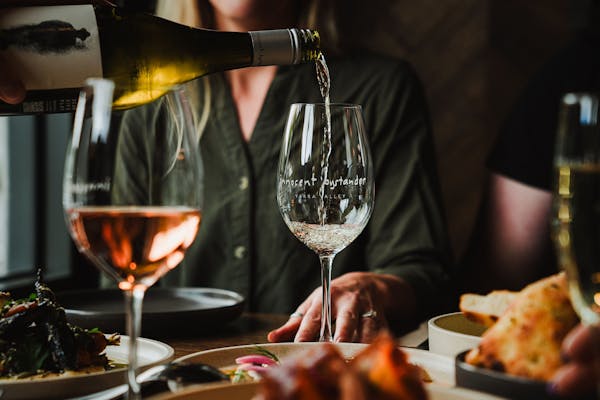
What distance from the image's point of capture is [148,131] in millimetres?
580

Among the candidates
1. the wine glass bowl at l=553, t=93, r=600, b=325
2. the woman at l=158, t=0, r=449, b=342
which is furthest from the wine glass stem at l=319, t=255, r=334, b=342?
the woman at l=158, t=0, r=449, b=342

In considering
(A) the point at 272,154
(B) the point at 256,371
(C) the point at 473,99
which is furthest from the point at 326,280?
(C) the point at 473,99

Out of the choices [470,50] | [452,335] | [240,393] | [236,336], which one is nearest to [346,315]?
[236,336]

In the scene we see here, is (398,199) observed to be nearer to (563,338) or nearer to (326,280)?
(326,280)

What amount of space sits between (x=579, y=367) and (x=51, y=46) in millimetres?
735

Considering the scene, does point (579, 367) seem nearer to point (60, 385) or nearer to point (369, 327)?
point (60, 385)

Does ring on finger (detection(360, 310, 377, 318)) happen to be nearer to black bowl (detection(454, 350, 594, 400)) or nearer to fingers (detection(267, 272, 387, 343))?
fingers (detection(267, 272, 387, 343))

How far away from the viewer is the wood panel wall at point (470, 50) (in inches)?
115

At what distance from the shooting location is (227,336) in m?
1.10

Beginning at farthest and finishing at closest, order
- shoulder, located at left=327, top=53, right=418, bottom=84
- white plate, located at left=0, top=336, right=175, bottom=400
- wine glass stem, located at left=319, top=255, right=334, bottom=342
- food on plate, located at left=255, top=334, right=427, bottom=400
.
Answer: shoulder, located at left=327, top=53, right=418, bottom=84 < wine glass stem, located at left=319, top=255, right=334, bottom=342 < white plate, located at left=0, top=336, right=175, bottom=400 < food on plate, located at left=255, top=334, right=427, bottom=400

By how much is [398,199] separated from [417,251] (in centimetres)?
15

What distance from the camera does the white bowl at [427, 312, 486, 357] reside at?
0.81 metres

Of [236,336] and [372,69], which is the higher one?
[372,69]

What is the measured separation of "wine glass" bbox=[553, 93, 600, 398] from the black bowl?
5 cm
